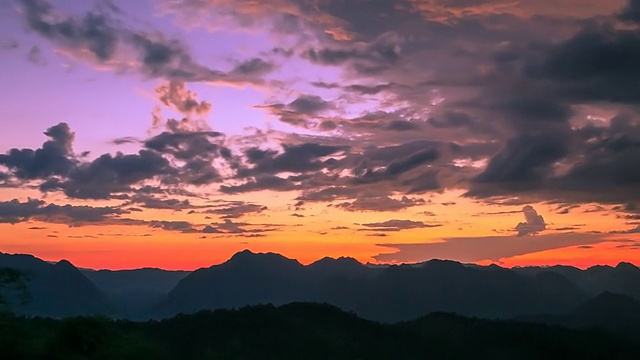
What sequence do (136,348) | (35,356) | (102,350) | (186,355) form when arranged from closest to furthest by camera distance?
(35,356) < (102,350) < (136,348) < (186,355)

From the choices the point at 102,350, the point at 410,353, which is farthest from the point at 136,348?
the point at 410,353

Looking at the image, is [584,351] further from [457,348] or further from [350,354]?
[350,354]

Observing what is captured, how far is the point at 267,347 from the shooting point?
16388 centimetres

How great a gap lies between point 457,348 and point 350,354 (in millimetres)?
40641

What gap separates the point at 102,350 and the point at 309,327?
11643cm

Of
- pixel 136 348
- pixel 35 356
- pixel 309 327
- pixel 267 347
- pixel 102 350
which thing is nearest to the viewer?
pixel 35 356

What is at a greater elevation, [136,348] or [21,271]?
[21,271]

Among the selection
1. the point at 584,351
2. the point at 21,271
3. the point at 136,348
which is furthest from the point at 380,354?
the point at 21,271

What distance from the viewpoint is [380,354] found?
566 ft

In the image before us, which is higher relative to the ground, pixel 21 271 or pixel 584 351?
pixel 21 271

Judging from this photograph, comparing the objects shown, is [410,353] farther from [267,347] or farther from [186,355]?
[186,355]

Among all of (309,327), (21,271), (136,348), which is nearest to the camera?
(21,271)

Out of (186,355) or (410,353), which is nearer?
(186,355)

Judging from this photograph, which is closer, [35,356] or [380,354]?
[35,356]
